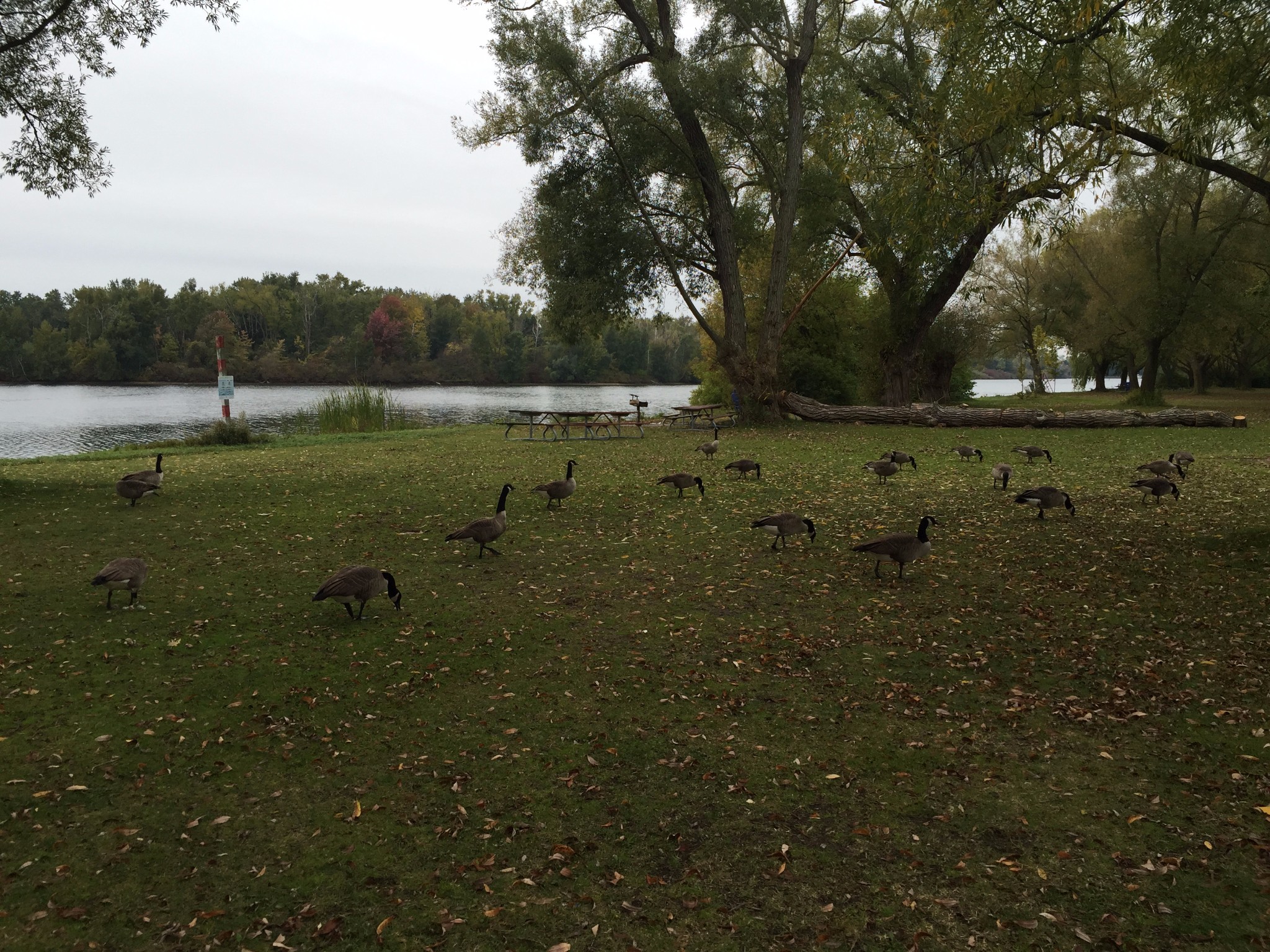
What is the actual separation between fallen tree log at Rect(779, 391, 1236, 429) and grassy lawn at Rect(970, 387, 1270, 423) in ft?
11.3

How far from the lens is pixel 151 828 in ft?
17.4

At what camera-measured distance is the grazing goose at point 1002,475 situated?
54.3 feet

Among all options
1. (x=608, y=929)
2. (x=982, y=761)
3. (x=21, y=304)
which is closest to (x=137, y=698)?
(x=608, y=929)

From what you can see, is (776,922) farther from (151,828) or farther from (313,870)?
(151,828)

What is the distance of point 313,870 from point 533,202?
110 feet

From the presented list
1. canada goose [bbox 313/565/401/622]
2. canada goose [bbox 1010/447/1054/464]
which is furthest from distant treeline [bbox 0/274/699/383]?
canada goose [bbox 313/565/401/622]

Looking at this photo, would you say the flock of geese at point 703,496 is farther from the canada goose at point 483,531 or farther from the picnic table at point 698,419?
the picnic table at point 698,419

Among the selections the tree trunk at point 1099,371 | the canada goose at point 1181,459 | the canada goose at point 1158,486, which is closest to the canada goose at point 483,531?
the canada goose at point 1158,486

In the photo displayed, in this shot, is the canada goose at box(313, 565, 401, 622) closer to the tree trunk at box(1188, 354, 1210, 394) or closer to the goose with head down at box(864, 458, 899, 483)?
the goose with head down at box(864, 458, 899, 483)

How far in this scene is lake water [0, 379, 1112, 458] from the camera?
127ft

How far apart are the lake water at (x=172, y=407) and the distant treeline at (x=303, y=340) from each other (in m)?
→ 6.01

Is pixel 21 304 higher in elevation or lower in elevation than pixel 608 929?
higher

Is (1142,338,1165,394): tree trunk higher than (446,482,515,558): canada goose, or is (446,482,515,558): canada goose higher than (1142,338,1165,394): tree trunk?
(1142,338,1165,394): tree trunk

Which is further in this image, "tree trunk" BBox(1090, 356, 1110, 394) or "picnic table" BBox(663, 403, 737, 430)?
"tree trunk" BBox(1090, 356, 1110, 394)
